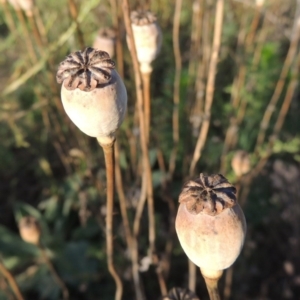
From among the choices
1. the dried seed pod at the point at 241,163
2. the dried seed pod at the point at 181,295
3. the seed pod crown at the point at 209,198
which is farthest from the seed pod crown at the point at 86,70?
the dried seed pod at the point at 241,163

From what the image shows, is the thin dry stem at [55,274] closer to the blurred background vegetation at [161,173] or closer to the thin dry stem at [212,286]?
the blurred background vegetation at [161,173]

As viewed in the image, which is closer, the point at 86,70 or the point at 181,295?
the point at 86,70

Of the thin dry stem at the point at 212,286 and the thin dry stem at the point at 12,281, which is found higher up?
the thin dry stem at the point at 212,286

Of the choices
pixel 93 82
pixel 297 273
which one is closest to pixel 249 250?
pixel 297 273

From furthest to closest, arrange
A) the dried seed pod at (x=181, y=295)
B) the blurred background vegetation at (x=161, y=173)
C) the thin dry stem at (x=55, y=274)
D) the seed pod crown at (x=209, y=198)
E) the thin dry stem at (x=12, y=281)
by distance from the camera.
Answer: the blurred background vegetation at (x=161, y=173) → the thin dry stem at (x=55, y=274) → the thin dry stem at (x=12, y=281) → the dried seed pod at (x=181, y=295) → the seed pod crown at (x=209, y=198)

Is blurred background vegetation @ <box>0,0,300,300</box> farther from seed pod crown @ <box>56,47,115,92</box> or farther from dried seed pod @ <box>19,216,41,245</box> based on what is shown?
seed pod crown @ <box>56,47,115,92</box>

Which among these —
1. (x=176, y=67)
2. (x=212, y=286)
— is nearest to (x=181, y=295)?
(x=212, y=286)

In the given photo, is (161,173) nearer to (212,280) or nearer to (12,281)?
(12,281)
